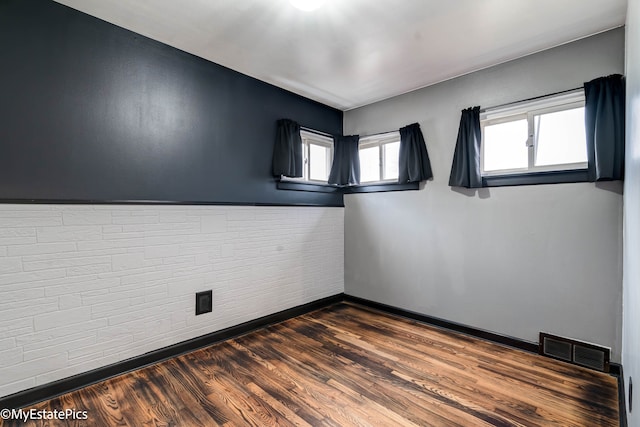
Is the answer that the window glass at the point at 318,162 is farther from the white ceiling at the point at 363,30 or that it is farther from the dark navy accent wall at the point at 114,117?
the white ceiling at the point at 363,30

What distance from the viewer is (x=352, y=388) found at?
2.02 m

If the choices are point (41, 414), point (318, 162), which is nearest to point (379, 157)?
point (318, 162)

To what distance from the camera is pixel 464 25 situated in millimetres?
2123

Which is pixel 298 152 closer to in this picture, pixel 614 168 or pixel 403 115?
pixel 403 115

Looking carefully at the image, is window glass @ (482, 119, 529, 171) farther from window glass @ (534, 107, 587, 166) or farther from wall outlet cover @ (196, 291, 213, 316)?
wall outlet cover @ (196, 291, 213, 316)

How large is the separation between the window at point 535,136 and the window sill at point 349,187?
80cm

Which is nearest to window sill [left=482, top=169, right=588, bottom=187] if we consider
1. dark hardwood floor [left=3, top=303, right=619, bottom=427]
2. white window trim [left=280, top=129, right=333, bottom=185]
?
dark hardwood floor [left=3, top=303, right=619, bottom=427]

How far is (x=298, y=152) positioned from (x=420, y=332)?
2215 millimetres

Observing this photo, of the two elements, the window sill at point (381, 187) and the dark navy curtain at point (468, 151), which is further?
the window sill at point (381, 187)

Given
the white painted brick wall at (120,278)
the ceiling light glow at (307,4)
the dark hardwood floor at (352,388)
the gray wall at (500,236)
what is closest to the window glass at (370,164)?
the gray wall at (500,236)

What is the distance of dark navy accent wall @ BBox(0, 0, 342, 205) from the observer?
5.91 feet

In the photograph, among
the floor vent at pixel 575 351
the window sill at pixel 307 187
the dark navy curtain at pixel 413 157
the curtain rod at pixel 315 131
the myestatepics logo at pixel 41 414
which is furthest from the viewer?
the curtain rod at pixel 315 131

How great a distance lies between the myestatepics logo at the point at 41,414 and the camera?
1693mm

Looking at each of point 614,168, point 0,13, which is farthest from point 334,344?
point 0,13
